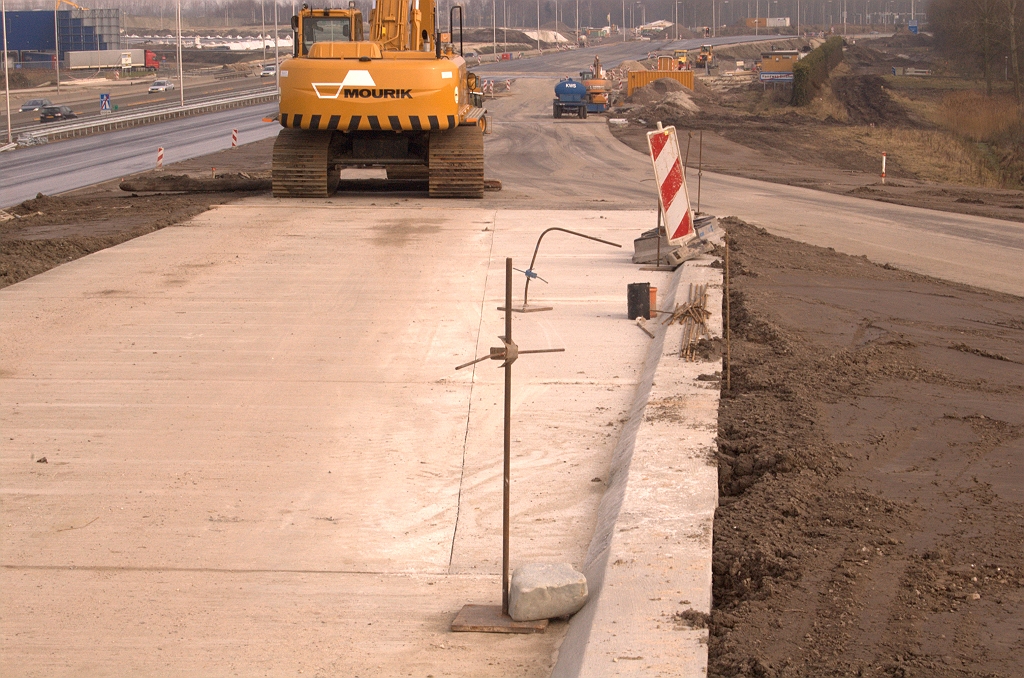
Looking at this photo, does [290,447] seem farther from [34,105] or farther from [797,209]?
[34,105]

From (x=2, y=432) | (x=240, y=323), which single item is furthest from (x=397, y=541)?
(x=240, y=323)

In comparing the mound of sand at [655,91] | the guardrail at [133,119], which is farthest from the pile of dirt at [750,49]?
the guardrail at [133,119]

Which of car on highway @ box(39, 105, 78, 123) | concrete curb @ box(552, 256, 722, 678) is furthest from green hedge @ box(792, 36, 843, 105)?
concrete curb @ box(552, 256, 722, 678)

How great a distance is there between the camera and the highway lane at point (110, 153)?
29938mm

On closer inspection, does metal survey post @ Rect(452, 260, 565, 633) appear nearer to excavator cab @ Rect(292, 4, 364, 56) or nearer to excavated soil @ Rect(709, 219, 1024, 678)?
excavated soil @ Rect(709, 219, 1024, 678)

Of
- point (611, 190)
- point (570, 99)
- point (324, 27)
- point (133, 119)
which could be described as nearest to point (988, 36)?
point (570, 99)

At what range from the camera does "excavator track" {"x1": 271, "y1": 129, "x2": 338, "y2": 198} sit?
19.4 metres

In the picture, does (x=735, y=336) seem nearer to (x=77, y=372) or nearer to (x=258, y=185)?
(x=77, y=372)

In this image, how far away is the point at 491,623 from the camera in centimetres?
478

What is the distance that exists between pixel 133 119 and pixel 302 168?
3685 centimetres

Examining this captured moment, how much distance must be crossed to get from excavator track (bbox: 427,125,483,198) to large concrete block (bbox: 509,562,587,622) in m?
15.3

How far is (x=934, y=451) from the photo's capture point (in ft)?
21.7

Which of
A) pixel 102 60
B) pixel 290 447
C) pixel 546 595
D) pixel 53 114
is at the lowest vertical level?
pixel 546 595

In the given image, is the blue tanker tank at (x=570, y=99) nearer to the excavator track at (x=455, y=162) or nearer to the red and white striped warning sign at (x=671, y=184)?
the excavator track at (x=455, y=162)
